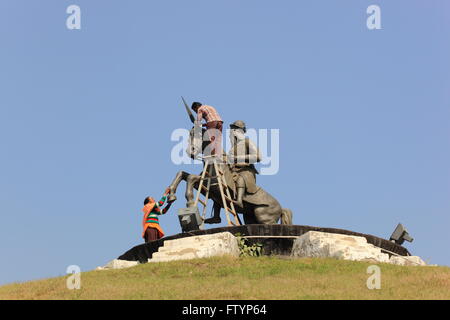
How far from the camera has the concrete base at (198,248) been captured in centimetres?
2306

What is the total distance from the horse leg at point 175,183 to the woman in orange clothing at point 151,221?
12.9 inches

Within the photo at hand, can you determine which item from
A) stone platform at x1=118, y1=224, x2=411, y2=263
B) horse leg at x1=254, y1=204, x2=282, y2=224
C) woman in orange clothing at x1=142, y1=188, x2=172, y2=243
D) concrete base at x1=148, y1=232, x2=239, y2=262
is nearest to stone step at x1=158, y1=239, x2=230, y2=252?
concrete base at x1=148, y1=232, x2=239, y2=262

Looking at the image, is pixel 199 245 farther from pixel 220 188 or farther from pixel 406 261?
pixel 406 261

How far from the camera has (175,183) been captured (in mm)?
26750

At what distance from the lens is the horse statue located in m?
26.9

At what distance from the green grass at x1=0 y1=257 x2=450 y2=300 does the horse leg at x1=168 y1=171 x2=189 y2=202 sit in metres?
4.20

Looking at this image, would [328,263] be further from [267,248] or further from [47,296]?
[47,296]

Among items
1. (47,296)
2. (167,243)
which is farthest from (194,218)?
(47,296)

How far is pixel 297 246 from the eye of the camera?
24578 millimetres

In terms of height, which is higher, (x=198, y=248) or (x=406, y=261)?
(x=198, y=248)

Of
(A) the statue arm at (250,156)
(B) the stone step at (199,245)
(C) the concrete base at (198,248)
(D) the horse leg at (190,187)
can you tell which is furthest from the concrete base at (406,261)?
(D) the horse leg at (190,187)

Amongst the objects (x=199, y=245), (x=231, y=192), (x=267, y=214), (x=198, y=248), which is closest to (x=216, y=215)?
(x=231, y=192)

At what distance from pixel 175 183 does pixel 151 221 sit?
1506 millimetres
